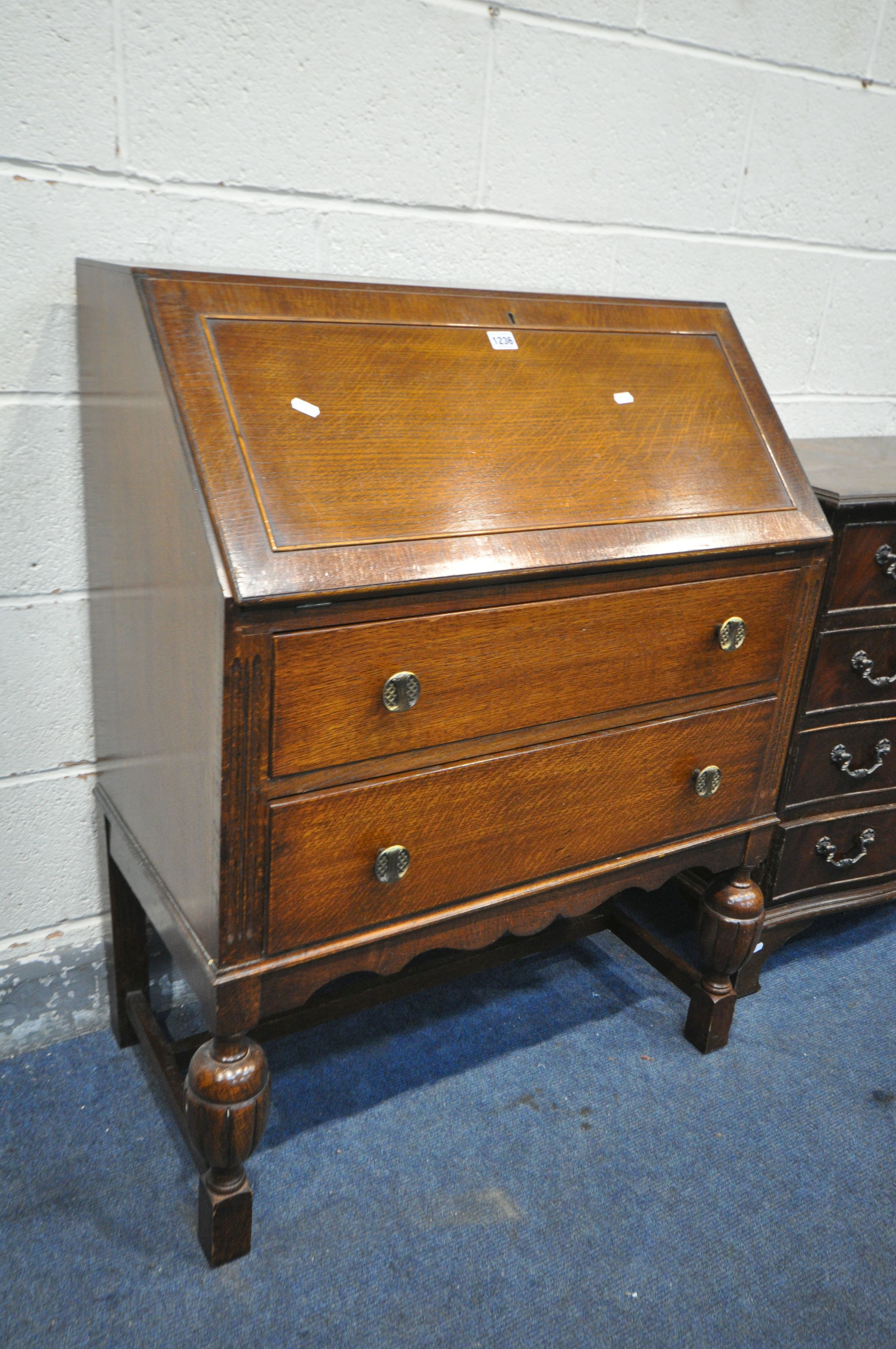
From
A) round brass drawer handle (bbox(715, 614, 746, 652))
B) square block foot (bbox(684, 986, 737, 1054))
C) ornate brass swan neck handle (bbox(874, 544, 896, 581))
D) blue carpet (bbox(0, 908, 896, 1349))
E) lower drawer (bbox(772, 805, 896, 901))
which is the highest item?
ornate brass swan neck handle (bbox(874, 544, 896, 581))

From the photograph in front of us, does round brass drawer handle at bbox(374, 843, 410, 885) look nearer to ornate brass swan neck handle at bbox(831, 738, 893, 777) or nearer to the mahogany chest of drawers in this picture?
the mahogany chest of drawers

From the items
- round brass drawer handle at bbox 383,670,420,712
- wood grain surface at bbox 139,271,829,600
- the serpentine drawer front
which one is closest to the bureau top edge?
wood grain surface at bbox 139,271,829,600

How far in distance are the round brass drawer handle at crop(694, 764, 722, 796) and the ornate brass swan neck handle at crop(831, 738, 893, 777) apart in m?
0.45

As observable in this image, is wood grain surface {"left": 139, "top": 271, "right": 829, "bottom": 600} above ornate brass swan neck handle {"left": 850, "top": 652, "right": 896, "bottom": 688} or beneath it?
above

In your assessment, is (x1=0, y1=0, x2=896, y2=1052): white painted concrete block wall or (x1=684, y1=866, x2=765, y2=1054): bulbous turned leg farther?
(x1=684, y1=866, x2=765, y2=1054): bulbous turned leg

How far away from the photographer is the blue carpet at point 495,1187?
1.36m

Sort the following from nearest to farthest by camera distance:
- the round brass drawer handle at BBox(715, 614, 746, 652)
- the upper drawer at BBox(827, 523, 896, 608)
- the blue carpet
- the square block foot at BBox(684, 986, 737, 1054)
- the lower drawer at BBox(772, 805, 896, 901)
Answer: the blue carpet → the round brass drawer handle at BBox(715, 614, 746, 652) → the upper drawer at BBox(827, 523, 896, 608) → the square block foot at BBox(684, 986, 737, 1054) → the lower drawer at BBox(772, 805, 896, 901)

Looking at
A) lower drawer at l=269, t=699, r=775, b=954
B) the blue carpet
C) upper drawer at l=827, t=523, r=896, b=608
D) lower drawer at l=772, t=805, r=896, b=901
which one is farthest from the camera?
lower drawer at l=772, t=805, r=896, b=901

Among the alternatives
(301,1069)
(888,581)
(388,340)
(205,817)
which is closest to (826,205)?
(888,581)

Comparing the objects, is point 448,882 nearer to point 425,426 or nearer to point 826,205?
point 425,426

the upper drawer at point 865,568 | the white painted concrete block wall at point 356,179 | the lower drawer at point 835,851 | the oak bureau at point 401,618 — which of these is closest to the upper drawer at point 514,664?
the oak bureau at point 401,618

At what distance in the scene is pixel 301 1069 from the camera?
5.81 feet

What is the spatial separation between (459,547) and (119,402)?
49 cm

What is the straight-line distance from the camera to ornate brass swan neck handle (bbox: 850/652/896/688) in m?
1.84
